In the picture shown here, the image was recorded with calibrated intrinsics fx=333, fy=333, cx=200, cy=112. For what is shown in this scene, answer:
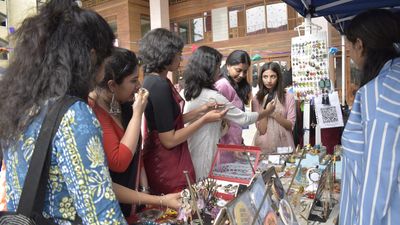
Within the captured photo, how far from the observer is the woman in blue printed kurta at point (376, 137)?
0.92 meters

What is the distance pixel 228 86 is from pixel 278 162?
0.71 m

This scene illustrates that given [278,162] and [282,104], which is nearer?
[278,162]

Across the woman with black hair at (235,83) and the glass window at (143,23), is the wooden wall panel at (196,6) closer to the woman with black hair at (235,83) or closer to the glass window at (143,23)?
the glass window at (143,23)

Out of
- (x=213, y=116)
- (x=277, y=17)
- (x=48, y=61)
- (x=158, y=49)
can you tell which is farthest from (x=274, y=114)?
(x=277, y=17)

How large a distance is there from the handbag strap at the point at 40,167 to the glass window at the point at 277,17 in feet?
32.6

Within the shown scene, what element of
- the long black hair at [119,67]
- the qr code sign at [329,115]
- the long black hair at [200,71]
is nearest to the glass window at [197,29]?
the qr code sign at [329,115]

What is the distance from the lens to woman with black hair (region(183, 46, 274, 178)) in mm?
1834

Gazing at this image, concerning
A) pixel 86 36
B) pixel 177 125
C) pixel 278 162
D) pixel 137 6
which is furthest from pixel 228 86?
pixel 137 6

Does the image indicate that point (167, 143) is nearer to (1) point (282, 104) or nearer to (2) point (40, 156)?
(2) point (40, 156)

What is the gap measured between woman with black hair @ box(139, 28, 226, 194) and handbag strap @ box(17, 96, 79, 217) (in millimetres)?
779

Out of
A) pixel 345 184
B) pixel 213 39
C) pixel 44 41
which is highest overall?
pixel 213 39

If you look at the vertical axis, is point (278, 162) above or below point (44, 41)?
below

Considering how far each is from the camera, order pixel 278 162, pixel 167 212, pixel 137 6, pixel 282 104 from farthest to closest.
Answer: pixel 137 6
pixel 282 104
pixel 278 162
pixel 167 212

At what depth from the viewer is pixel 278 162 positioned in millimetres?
2273
